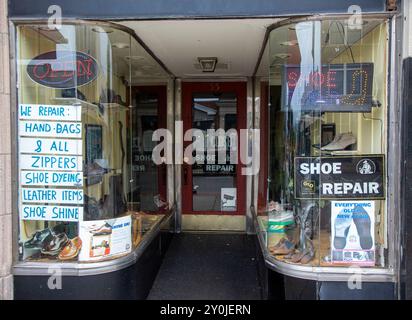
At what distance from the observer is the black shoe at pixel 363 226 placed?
3.04 m

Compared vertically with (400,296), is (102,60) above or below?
above

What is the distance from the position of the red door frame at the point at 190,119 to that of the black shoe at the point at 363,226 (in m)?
2.81

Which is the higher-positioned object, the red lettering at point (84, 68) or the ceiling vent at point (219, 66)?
the ceiling vent at point (219, 66)

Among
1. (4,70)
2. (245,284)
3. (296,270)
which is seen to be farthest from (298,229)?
(4,70)

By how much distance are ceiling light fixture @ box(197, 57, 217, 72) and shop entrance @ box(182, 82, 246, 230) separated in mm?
758

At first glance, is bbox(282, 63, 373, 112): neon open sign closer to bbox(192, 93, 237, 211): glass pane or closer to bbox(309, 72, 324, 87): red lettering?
bbox(309, 72, 324, 87): red lettering

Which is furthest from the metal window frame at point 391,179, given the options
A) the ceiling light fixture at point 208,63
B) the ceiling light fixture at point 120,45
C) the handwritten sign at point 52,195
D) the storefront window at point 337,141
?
the handwritten sign at point 52,195

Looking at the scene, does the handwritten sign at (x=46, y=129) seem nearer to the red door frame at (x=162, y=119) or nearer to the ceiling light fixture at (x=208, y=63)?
the ceiling light fixture at (x=208, y=63)

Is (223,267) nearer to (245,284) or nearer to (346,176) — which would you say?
(245,284)

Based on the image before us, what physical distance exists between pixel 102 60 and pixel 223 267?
8.21 feet

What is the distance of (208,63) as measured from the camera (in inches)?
182

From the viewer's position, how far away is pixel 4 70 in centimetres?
303

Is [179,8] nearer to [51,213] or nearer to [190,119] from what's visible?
[51,213]

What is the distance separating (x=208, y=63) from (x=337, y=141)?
1.97 metres
